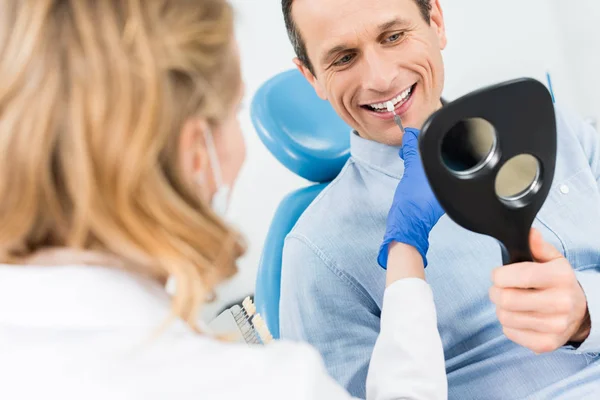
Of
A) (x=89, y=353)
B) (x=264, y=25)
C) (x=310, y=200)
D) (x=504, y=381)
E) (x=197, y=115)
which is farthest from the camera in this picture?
(x=264, y=25)

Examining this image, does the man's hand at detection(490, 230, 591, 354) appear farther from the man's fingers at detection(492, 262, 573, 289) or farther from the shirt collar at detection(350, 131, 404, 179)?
the shirt collar at detection(350, 131, 404, 179)

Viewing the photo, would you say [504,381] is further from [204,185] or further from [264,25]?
[264,25]

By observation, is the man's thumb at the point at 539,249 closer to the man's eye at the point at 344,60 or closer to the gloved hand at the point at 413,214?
the gloved hand at the point at 413,214

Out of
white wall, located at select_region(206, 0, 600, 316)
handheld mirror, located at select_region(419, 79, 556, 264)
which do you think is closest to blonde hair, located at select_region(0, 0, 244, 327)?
handheld mirror, located at select_region(419, 79, 556, 264)

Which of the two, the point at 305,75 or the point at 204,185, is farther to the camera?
the point at 305,75

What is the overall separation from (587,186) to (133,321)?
1.03 metres

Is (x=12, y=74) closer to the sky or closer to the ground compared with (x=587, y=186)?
closer to the sky

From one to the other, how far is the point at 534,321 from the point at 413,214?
25cm

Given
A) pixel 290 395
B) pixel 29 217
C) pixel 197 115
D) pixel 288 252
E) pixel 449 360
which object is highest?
pixel 197 115

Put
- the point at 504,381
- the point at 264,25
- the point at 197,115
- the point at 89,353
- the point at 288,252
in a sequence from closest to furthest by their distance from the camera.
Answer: the point at 89,353
the point at 197,115
the point at 504,381
the point at 288,252
the point at 264,25

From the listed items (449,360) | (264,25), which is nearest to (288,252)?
(449,360)

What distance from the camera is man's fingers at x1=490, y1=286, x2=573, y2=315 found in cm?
80

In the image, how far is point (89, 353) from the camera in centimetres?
55

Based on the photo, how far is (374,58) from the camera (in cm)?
123
